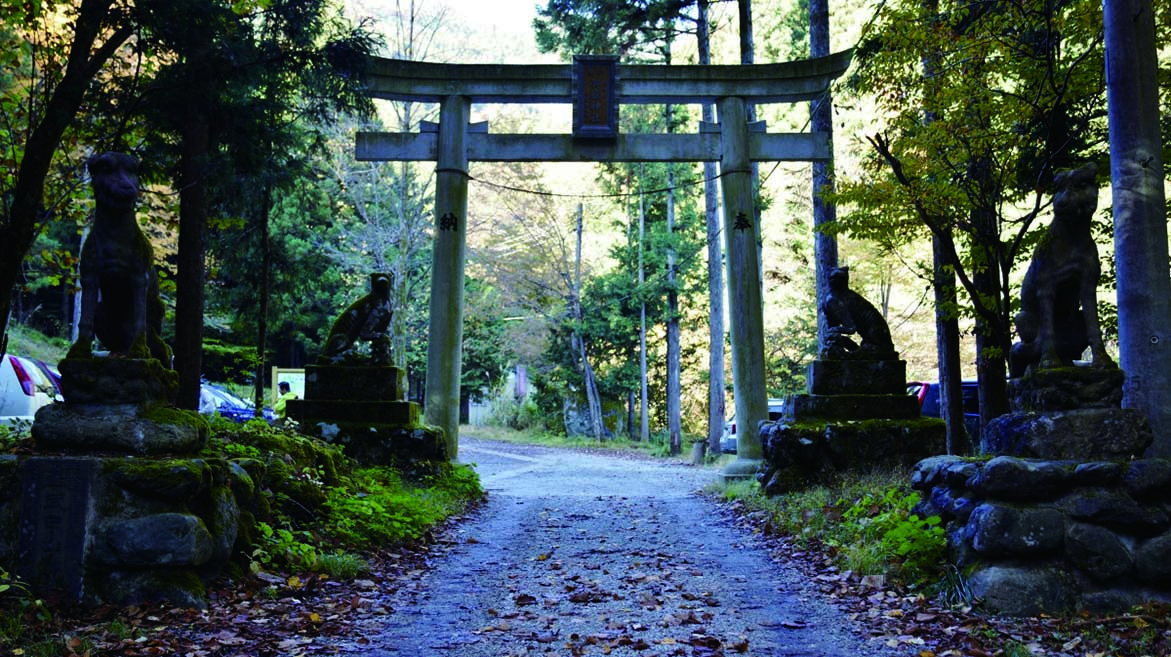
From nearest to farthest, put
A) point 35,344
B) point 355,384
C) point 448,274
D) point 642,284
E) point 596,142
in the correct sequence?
point 355,384
point 448,274
point 596,142
point 35,344
point 642,284

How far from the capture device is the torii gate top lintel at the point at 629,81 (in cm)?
1460

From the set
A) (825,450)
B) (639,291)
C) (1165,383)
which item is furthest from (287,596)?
(639,291)

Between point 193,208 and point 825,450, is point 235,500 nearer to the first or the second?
point 193,208

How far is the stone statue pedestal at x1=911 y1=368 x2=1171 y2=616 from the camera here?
5.20 m

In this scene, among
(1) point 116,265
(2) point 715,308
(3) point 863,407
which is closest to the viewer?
(1) point 116,265

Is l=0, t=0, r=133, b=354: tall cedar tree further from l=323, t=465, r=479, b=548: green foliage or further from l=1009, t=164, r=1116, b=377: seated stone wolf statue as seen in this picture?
l=1009, t=164, r=1116, b=377: seated stone wolf statue

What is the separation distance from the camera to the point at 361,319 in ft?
40.8

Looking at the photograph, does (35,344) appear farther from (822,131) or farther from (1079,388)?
(1079,388)

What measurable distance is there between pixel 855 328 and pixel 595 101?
5.87 meters

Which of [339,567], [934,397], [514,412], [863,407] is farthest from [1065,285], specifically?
[514,412]

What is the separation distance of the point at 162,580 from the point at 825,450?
7.68 meters

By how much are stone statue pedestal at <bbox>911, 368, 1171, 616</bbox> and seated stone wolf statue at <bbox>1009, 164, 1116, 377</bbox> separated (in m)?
0.35

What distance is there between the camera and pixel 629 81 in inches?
583

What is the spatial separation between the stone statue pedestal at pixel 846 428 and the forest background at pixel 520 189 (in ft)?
4.32
